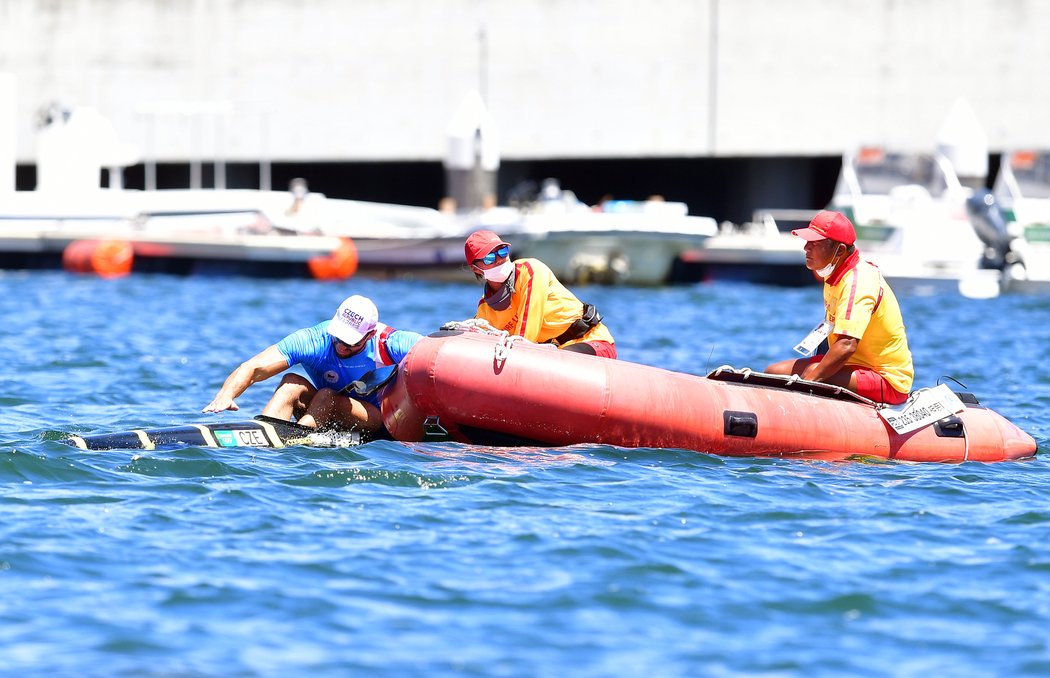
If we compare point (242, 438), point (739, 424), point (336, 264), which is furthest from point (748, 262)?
point (242, 438)

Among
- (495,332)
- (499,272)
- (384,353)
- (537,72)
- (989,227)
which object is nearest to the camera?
(495,332)

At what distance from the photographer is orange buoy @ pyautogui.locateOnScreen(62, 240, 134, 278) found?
24781 mm

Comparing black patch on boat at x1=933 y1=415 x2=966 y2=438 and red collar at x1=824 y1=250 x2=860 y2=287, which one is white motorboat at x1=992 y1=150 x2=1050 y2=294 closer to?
black patch on boat at x1=933 y1=415 x2=966 y2=438

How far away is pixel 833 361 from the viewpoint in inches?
331

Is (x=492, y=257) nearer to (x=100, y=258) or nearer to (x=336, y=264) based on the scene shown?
(x=336, y=264)

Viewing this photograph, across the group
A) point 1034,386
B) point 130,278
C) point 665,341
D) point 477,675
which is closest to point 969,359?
point 1034,386

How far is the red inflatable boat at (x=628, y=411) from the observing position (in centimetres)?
812

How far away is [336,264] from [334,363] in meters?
16.3

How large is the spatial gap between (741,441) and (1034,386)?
518 centimetres

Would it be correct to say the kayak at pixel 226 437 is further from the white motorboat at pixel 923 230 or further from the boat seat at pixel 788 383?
the white motorboat at pixel 923 230

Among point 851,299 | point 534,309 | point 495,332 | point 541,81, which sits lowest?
point 495,332

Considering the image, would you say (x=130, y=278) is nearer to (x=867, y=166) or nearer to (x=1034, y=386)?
(x=867, y=166)

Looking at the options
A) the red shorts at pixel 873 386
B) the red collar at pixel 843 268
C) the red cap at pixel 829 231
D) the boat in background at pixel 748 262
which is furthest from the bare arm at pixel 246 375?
the boat in background at pixel 748 262

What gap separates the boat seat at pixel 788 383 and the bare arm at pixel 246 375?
242cm
